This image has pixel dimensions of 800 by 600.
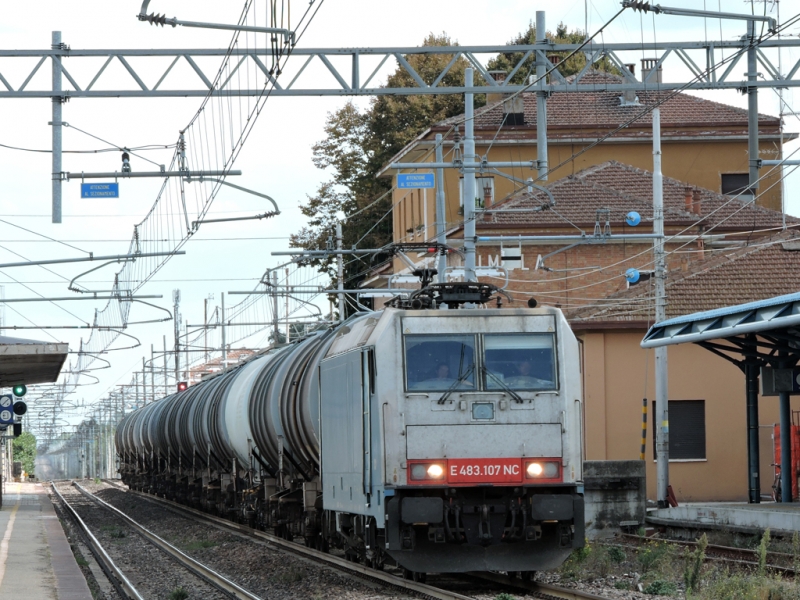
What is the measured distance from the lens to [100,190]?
1970 cm

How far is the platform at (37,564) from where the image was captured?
45.2ft

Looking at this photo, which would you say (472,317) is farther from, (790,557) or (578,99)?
(578,99)

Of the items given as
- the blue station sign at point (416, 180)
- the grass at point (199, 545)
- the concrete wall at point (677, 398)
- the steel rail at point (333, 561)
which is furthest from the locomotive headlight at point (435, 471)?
the concrete wall at point (677, 398)

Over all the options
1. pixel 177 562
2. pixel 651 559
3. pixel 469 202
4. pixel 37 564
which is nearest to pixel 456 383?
pixel 651 559

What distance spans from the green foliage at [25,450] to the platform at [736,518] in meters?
116

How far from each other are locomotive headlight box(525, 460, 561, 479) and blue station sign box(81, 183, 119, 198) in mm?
9557

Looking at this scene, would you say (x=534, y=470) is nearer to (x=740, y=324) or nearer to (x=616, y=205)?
(x=740, y=324)

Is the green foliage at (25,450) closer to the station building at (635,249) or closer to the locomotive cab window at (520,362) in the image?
the station building at (635,249)

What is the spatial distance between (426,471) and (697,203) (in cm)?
2895

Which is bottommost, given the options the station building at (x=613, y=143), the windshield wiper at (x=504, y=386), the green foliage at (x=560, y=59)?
the windshield wiper at (x=504, y=386)

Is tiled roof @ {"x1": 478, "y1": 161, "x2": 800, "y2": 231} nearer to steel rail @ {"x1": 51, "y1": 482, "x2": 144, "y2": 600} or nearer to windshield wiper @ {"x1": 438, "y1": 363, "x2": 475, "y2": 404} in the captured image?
steel rail @ {"x1": 51, "y1": 482, "x2": 144, "y2": 600}

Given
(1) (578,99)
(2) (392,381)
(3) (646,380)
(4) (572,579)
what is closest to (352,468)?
(2) (392,381)

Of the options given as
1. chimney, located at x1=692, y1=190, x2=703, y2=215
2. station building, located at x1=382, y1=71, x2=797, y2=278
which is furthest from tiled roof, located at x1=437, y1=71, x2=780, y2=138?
chimney, located at x1=692, y1=190, x2=703, y2=215

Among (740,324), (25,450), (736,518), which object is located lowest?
(25,450)
